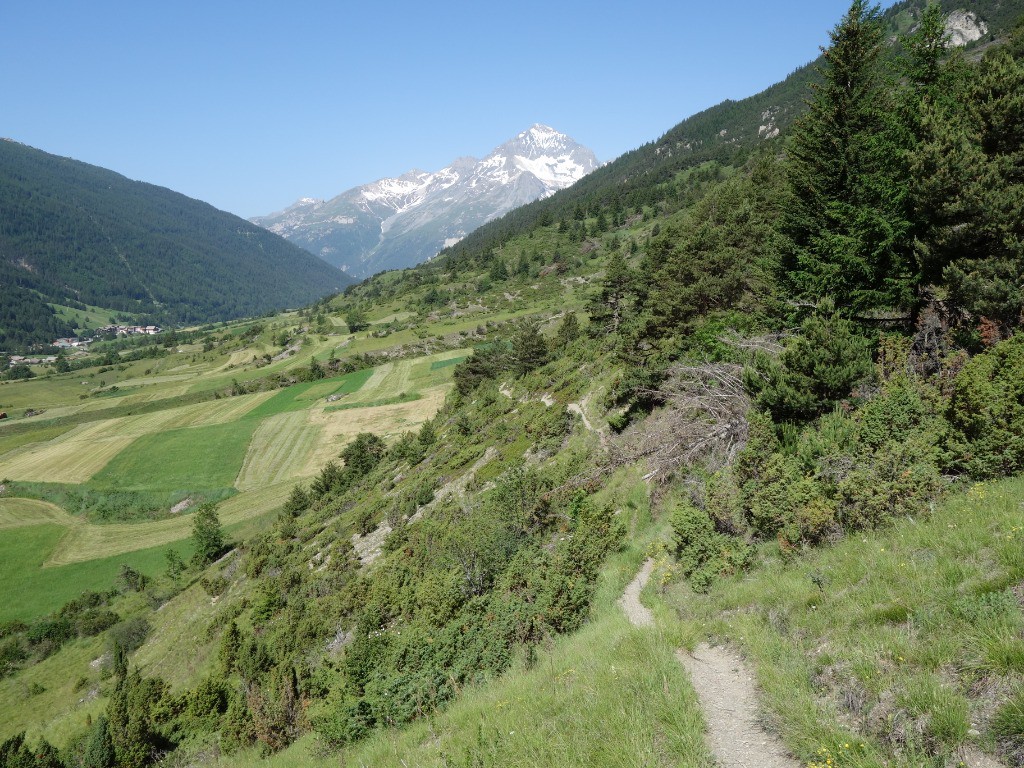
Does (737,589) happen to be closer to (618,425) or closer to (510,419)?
(618,425)

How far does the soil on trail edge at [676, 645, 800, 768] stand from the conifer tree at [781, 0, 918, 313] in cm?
1569

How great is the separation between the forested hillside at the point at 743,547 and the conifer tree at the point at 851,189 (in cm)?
11

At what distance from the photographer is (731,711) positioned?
229 inches

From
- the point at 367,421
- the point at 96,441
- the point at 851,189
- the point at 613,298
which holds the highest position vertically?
the point at 96,441

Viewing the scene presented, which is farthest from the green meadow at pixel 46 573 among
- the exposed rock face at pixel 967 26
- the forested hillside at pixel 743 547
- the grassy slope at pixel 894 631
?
the exposed rock face at pixel 967 26

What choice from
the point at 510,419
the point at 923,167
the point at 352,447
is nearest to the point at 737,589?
the point at 923,167

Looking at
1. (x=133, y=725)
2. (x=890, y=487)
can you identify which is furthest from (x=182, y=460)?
(x=890, y=487)

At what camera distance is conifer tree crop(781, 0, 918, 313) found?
16656mm

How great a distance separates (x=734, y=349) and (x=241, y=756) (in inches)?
805

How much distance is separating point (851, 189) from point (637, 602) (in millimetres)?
18890

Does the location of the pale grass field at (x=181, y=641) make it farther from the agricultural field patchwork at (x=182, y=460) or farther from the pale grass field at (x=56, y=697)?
the agricultural field patchwork at (x=182, y=460)

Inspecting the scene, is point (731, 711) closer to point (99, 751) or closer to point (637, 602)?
point (637, 602)

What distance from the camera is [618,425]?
26.6 meters

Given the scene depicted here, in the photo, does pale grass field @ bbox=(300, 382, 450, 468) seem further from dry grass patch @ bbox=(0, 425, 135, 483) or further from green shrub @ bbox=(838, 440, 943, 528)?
green shrub @ bbox=(838, 440, 943, 528)
